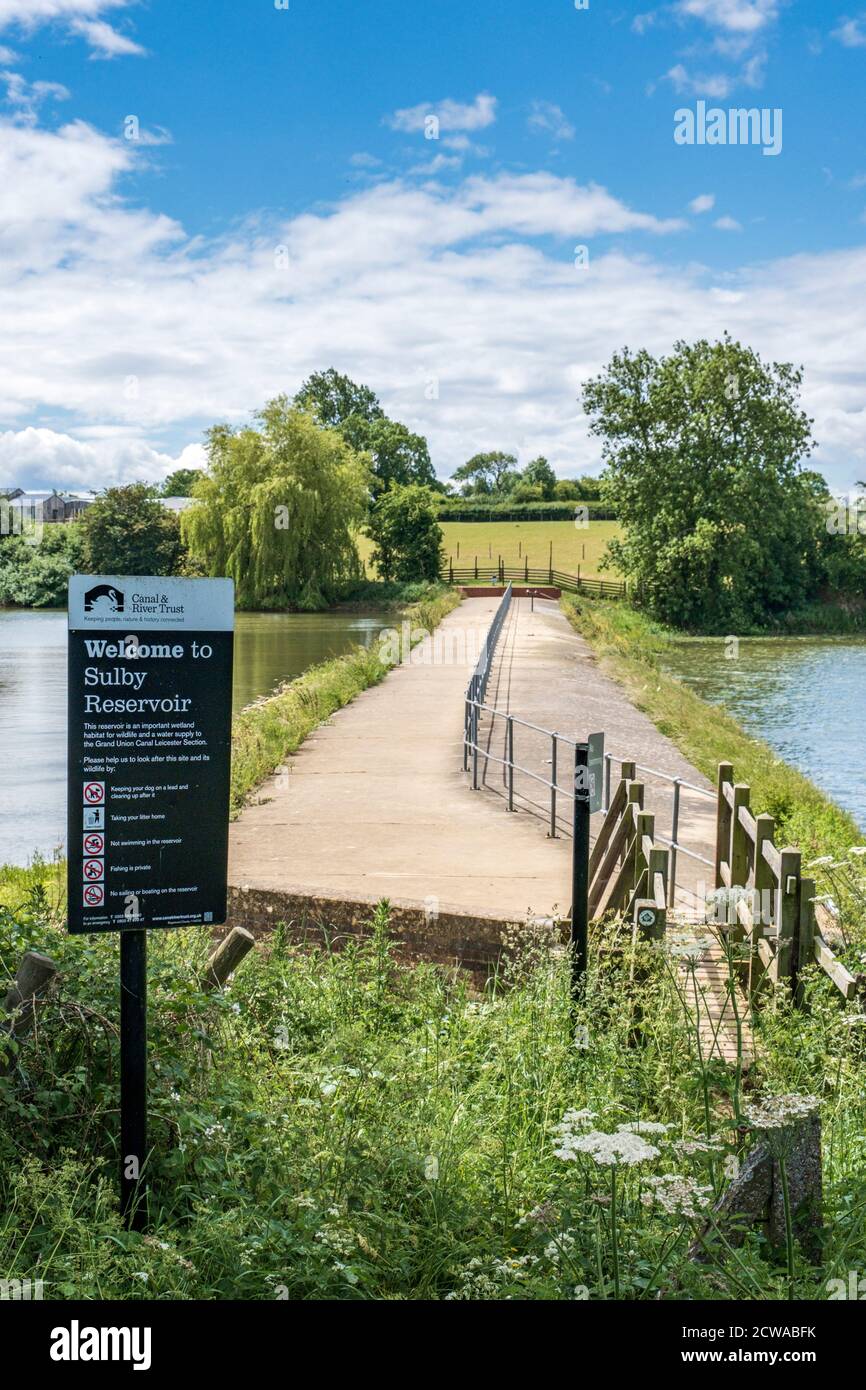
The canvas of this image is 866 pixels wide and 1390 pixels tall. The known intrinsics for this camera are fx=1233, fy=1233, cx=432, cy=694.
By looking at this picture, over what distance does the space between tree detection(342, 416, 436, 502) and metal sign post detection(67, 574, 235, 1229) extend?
98.6 m

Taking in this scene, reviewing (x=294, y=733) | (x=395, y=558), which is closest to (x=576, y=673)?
(x=294, y=733)

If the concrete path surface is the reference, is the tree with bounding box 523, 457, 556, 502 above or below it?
above

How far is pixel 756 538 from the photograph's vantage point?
194 ft

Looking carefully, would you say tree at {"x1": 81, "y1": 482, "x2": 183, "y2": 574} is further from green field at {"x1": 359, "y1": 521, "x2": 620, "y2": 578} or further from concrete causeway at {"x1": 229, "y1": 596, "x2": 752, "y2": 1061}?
concrete causeway at {"x1": 229, "y1": 596, "x2": 752, "y2": 1061}

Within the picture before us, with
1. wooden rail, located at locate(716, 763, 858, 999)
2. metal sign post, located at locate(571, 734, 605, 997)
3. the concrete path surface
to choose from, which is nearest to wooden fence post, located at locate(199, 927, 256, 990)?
metal sign post, located at locate(571, 734, 605, 997)

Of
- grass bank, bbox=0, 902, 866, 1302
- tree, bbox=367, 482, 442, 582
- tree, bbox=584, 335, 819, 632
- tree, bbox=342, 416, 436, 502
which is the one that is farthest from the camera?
tree, bbox=342, 416, 436, 502

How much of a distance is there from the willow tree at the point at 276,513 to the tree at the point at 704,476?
515 inches

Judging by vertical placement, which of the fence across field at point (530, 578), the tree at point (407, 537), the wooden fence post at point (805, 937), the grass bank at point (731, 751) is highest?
the tree at point (407, 537)

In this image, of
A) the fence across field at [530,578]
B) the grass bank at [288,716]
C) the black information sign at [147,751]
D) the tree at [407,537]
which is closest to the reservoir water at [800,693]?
the grass bank at [288,716]

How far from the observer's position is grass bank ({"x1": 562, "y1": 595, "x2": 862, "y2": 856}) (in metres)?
14.4

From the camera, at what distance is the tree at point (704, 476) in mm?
57219

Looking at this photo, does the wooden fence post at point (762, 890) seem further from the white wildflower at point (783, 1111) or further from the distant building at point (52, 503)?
the distant building at point (52, 503)

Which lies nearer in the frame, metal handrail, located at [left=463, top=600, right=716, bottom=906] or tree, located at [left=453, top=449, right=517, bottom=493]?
metal handrail, located at [left=463, top=600, right=716, bottom=906]
